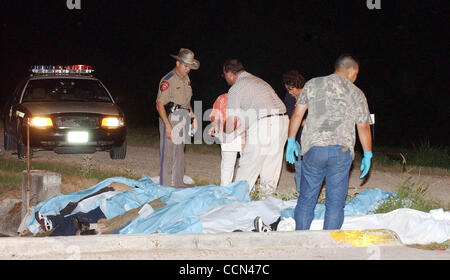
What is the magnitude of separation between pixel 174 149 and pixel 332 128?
314cm

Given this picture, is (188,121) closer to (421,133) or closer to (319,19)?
(421,133)

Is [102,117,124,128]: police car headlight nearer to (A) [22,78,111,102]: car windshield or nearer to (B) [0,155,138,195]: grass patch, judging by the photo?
(A) [22,78,111,102]: car windshield

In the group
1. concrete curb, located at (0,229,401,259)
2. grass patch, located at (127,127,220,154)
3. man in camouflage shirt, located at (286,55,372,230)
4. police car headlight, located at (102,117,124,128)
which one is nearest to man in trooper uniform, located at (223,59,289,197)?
man in camouflage shirt, located at (286,55,372,230)

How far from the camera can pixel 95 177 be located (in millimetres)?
10078

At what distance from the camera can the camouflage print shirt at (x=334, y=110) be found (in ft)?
19.6

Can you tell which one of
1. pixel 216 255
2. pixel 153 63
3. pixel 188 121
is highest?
pixel 153 63

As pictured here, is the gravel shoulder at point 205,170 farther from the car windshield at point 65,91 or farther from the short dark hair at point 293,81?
the short dark hair at point 293,81

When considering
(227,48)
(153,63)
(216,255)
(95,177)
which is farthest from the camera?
(153,63)

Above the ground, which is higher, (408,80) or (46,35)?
(46,35)

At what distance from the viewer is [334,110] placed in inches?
236

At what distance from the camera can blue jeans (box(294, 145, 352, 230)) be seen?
598cm

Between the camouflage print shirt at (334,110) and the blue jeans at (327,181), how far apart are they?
9 cm

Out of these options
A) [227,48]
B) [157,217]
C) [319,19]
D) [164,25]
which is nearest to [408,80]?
[319,19]

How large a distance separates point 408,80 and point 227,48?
37.6ft
